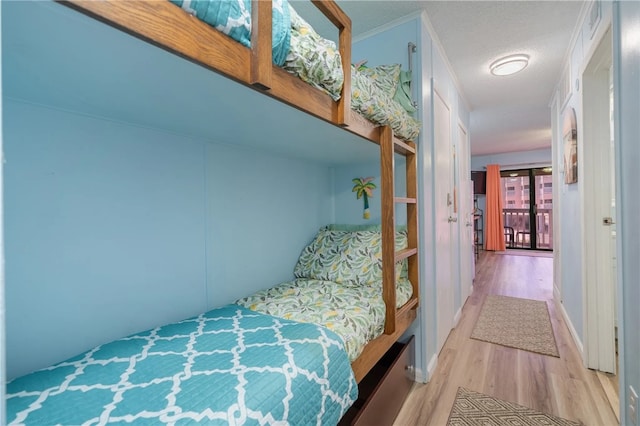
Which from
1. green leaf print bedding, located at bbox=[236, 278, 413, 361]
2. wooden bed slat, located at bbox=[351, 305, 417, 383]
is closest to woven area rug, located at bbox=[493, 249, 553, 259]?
green leaf print bedding, located at bbox=[236, 278, 413, 361]

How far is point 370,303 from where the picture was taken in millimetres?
1451

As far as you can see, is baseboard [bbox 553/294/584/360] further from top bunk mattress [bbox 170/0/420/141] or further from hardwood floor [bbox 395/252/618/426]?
top bunk mattress [bbox 170/0/420/141]

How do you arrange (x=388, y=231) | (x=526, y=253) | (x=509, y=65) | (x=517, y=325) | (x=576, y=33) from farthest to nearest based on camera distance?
(x=526, y=253)
(x=517, y=325)
(x=509, y=65)
(x=576, y=33)
(x=388, y=231)

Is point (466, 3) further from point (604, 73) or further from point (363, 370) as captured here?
point (363, 370)

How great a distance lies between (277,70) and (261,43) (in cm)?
11

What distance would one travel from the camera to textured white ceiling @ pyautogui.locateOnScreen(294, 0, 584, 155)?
1.85 metres

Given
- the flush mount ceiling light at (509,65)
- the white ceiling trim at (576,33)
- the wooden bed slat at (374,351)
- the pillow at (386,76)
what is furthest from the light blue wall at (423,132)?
the white ceiling trim at (576,33)

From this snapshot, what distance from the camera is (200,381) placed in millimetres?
815

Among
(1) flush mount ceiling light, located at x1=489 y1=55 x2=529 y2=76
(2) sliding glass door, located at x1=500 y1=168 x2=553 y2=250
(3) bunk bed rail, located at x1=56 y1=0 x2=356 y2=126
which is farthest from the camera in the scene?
(2) sliding glass door, located at x1=500 y1=168 x2=553 y2=250

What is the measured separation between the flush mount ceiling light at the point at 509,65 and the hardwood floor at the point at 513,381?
238 centimetres

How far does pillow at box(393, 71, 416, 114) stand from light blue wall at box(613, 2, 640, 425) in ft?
2.94

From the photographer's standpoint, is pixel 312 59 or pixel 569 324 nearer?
pixel 312 59

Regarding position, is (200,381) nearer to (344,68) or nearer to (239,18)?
(239,18)

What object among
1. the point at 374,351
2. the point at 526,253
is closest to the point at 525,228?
the point at 526,253
